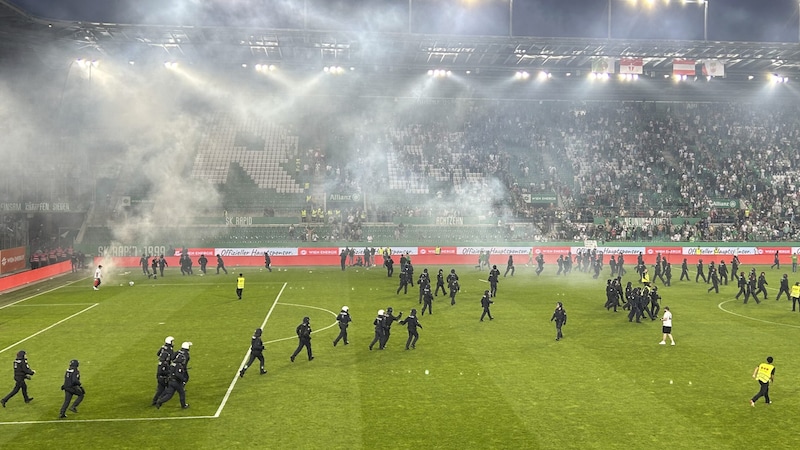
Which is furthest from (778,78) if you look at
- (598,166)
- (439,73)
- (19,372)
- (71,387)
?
(19,372)

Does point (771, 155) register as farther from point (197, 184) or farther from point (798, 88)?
point (197, 184)

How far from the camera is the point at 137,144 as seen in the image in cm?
6012

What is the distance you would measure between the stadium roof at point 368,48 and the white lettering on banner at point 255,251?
17.0m

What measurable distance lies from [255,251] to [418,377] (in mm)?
33916

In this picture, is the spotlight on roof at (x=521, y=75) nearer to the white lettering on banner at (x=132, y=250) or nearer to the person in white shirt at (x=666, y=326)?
the white lettering on banner at (x=132, y=250)

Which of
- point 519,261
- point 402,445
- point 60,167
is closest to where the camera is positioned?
point 402,445

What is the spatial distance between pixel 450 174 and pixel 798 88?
40.5m

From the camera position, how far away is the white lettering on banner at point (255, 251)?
50.8m

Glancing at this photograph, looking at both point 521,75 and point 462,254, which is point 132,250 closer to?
point 462,254

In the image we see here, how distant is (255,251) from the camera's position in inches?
2008

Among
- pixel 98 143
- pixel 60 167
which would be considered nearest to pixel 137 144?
pixel 98 143

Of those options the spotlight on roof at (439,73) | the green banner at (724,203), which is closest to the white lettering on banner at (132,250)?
the spotlight on roof at (439,73)

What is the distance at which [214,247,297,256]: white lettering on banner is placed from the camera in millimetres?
50844

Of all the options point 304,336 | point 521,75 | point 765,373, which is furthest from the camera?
point 521,75
